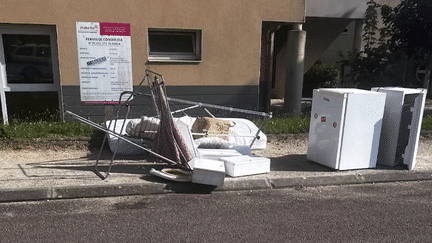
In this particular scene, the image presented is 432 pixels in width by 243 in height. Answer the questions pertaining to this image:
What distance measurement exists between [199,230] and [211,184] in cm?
107

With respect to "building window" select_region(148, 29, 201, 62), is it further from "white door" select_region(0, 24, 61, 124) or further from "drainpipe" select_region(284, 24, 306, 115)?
"drainpipe" select_region(284, 24, 306, 115)

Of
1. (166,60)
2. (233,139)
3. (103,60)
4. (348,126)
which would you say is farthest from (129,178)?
(166,60)

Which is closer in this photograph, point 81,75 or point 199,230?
point 199,230

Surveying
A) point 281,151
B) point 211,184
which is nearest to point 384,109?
point 281,151

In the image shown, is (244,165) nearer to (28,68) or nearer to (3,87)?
(28,68)

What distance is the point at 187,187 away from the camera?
5.03m

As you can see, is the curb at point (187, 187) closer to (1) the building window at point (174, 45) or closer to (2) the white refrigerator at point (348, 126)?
(2) the white refrigerator at point (348, 126)

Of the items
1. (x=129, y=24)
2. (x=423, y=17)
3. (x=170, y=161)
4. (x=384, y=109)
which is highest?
(x=423, y=17)

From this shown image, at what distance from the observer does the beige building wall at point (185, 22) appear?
25.1 ft

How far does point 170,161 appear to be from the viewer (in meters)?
5.12

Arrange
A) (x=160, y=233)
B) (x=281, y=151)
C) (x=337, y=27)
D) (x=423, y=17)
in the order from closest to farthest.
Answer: (x=160, y=233) < (x=281, y=151) < (x=423, y=17) < (x=337, y=27)

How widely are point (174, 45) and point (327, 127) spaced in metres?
4.31

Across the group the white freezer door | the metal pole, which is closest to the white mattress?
the white freezer door

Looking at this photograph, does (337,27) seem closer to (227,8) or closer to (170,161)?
(227,8)
